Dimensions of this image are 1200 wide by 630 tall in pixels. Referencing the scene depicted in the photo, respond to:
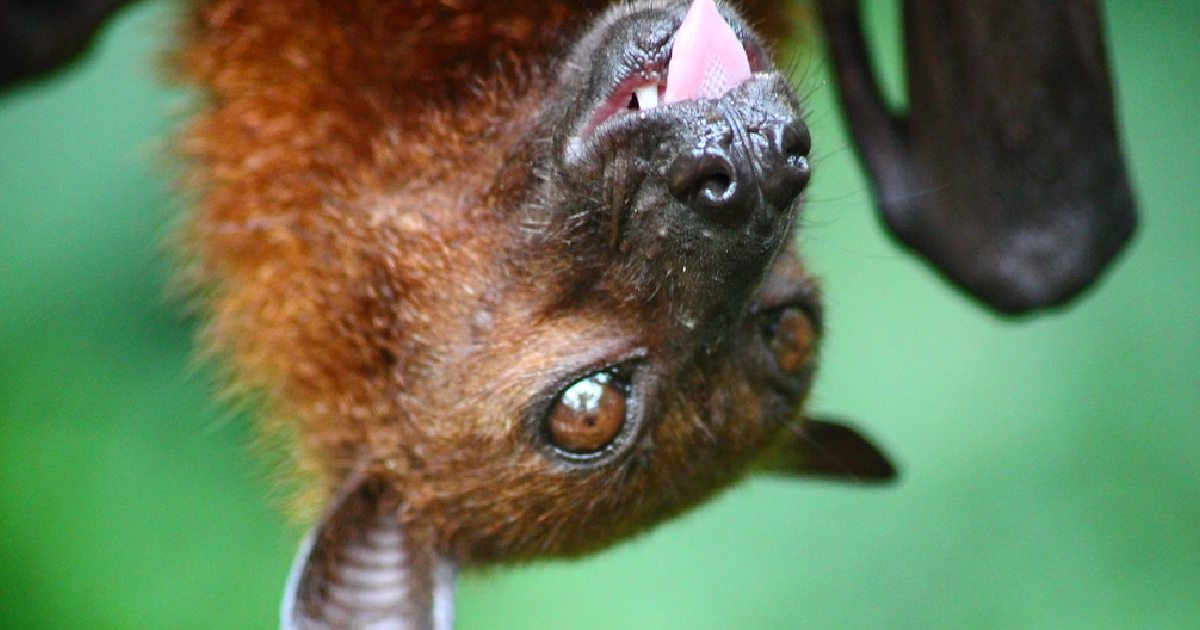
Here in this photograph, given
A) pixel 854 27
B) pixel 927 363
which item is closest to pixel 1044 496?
pixel 927 363

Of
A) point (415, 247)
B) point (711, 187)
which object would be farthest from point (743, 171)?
point (415, 247)

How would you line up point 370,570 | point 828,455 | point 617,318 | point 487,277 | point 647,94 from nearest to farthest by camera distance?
point 647,94
point 617,318
point 487,277
point 370,570
point 828,455

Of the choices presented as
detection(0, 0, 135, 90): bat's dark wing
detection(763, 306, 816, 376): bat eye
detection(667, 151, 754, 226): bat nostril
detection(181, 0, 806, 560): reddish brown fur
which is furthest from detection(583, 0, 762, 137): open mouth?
detection(0, 0, 135, 90): bat's dark wing

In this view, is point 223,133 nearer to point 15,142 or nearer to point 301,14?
point 301,14

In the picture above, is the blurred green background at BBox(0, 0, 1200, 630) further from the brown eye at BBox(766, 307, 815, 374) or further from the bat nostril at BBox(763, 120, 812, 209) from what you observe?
the bat nostril at BBox(763, 120, 812, 209)

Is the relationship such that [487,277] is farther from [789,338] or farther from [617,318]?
[789,338]

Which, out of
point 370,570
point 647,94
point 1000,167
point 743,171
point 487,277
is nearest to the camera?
point 743,171

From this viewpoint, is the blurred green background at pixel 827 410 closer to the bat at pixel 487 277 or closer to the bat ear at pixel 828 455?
the bat ear at pixel 828 455
